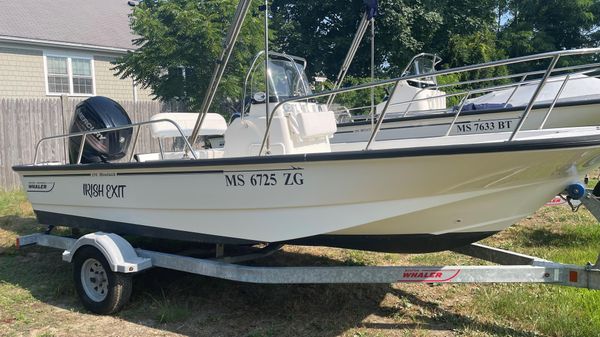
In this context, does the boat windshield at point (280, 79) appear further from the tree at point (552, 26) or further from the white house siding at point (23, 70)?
the tree at point (552, 26)

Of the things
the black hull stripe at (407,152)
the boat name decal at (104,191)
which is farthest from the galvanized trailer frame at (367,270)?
the black hull stripe at (407,152)

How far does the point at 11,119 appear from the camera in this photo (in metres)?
10.4

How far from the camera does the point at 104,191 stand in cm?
484

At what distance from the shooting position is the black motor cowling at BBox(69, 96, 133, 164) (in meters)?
5.21

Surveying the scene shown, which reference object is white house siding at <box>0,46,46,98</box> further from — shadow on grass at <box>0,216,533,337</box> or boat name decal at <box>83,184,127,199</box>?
boat name decal at <box>83,184,127,199</box>

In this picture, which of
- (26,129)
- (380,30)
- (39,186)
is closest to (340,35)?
(380,30)

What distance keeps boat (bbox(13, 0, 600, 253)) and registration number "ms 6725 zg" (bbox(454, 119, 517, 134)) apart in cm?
276

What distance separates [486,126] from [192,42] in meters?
6.30

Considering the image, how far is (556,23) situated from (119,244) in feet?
86.9

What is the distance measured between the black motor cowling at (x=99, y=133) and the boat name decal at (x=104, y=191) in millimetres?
358

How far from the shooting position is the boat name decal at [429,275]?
12.3 ft

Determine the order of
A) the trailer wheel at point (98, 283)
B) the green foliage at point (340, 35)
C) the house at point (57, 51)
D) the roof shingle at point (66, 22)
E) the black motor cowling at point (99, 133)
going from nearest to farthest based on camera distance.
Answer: the trailer wheel at point (98, 283) < the black motor cowling at point (99, 133) < the green foliage at point (340, 35) < the house at point (57, 51) < the roof shingle at point (66, 22)

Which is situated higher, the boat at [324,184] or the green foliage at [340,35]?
the green foliage at [340,35]

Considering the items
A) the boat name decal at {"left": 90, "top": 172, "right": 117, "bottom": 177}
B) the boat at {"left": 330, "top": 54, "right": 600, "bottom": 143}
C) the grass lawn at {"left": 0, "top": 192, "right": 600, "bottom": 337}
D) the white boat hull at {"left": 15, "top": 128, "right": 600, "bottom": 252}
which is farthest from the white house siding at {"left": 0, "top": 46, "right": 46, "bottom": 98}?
the white boat hull at {"left": 15, "top": 128, "right": 600, "bottom": 252}
